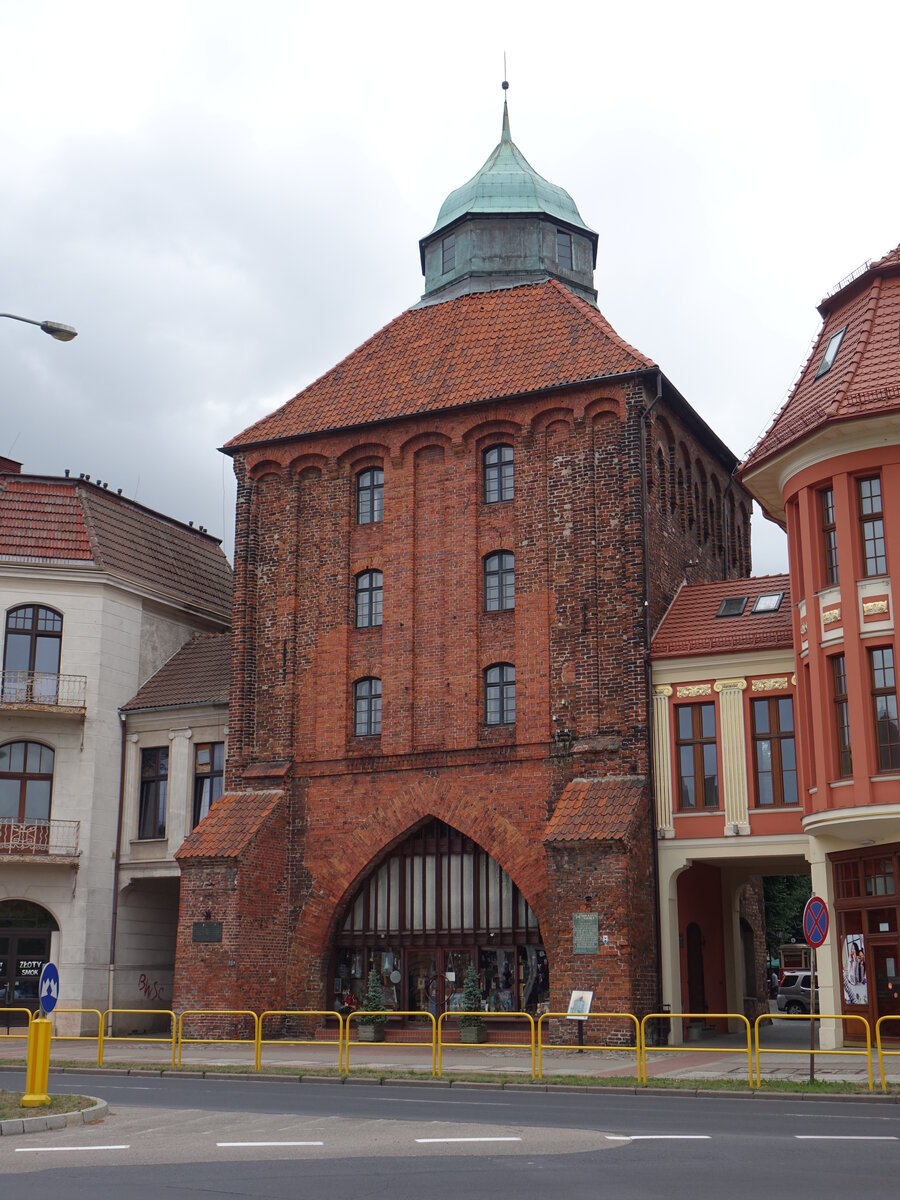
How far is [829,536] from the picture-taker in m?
24.8

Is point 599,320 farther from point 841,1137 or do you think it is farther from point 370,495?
point 841,1137

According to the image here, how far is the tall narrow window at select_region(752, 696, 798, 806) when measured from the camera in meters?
26.3

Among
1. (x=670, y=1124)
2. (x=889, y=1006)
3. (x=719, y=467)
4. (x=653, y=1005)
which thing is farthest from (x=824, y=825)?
(x=719, y=467)

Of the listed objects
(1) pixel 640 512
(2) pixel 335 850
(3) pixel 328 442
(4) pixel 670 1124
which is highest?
(3) pixel 328 442

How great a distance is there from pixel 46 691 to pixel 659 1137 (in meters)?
23.4

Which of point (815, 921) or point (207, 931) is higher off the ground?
point (815, 921)

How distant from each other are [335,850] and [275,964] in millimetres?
2600

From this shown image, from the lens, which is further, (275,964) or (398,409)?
(398,409)

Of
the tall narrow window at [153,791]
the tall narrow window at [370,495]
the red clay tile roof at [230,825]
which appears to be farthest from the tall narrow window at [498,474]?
the tall narrow window at [153,791]

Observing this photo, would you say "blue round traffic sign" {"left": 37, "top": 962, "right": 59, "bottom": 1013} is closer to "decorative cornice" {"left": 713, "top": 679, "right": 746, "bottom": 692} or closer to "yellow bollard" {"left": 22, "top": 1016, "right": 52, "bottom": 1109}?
"yellow bollard" {"left": 22, "top": 1016, "right": 52, "bottom": 1109}

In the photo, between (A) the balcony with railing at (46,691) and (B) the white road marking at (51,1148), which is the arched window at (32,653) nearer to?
(A) the balcony with railing at (46,691)

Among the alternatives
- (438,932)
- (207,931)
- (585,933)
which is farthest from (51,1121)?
(438,932)

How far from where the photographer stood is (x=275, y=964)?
1143 inches

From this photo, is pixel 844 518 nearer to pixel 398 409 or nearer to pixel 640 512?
pixel 640 512
